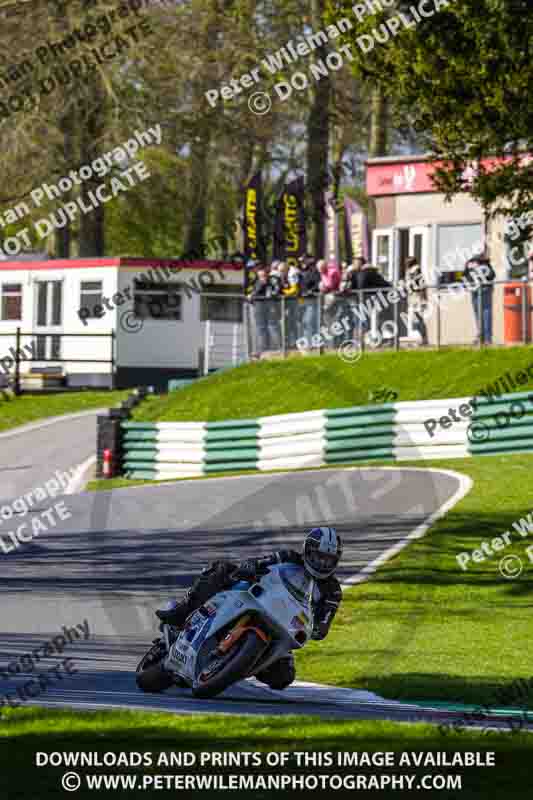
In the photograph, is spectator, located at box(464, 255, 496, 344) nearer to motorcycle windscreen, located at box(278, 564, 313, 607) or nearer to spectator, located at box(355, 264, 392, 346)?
spectator, located at box(355, 264, 392, 346)

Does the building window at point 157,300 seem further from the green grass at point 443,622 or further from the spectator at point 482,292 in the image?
the green grass at point 443,622

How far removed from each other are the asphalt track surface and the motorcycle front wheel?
15 cm

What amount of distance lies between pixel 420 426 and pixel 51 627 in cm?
1156

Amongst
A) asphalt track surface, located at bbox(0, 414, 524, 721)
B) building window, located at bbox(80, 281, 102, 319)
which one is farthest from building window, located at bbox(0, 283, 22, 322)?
asphalt track surface, located at bbox(0, 414, 524, 721)

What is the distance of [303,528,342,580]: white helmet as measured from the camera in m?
9.72

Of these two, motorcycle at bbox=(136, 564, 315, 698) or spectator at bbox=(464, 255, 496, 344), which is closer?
motorcycle at bbox=(136, 564, 315, 698)

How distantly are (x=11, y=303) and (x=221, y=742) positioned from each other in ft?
121

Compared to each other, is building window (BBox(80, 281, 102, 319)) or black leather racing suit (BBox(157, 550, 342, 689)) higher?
building window (BBox(80, 281, 102, 319))

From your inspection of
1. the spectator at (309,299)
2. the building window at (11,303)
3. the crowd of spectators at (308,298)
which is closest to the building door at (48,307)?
the building window at (11,303)

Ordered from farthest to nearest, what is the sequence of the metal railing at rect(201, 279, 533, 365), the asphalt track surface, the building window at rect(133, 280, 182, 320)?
the building window at rect(133, 280, 182, 320), the metal railing at rect(201, 279, 533, 365), the asphalt track surface

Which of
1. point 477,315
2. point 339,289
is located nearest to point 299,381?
point 339,289

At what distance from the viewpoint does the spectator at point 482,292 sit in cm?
2530

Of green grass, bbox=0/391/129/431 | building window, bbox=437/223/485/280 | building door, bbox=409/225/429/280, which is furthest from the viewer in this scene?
green grass, bbox=0/391/129/431

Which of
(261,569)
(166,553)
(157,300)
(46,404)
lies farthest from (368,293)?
(261,569)
